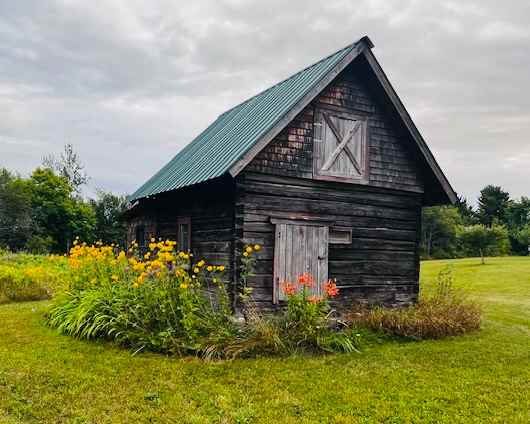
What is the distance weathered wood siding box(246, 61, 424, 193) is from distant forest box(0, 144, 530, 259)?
1139 inches

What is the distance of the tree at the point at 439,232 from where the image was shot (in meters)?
60.1

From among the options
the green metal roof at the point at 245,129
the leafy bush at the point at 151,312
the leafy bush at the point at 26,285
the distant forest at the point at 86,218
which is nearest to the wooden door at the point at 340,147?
the green metal roof at the point at 245,129

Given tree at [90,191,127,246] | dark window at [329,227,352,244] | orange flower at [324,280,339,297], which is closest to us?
orange flower at [324,280,339,297]

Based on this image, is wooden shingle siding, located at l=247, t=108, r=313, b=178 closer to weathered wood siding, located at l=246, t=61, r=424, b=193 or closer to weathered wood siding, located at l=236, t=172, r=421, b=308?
weathered wood siding, located at l=246, t=61, r=424, b=193

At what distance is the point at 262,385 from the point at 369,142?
6.81 meters

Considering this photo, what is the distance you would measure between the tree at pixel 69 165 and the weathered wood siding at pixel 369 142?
49.4 m

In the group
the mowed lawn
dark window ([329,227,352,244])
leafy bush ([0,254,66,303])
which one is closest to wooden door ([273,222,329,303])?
dark window ([329,227,352,244])

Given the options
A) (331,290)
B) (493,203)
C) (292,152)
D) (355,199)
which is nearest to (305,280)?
(331,290)

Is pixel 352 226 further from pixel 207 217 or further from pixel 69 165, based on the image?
pixel 69 165

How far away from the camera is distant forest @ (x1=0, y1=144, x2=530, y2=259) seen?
3959cm

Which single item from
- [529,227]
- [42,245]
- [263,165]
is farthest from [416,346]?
[529,227]

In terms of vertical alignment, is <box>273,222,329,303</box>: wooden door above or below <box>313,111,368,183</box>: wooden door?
below

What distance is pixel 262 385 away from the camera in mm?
7555

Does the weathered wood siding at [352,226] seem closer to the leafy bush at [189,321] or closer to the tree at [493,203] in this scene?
the leafy bush at [189,321]
